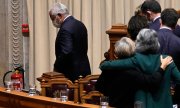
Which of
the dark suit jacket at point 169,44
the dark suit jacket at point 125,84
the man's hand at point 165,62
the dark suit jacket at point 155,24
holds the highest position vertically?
the dark suit jacket at point 155,24

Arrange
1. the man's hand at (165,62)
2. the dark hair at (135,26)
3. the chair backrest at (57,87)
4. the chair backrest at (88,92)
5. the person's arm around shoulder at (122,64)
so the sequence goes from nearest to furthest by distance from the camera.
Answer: the person's arm around shoulder at (122,64) < the man's hand at (165,62) < the dark hair at (135,26) < the chair backrest at (88,92) < the chair backrest at (57,87)

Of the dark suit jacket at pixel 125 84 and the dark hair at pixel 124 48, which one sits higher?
the dark hair at pixel 124 48

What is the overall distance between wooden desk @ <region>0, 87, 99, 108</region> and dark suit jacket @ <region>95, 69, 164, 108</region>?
208 mm

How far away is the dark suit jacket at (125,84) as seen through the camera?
Answer: 3840 millimetres

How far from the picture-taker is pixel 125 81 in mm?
3840

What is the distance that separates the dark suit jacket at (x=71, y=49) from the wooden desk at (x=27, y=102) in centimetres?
80

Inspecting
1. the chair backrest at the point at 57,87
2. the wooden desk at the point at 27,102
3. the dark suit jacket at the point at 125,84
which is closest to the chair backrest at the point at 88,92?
the chair backrest at the point at 57,87

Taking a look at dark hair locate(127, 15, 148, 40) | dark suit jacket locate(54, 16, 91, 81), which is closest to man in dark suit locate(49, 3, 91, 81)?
dark suit jacket locate(54, 16, 91, 81)

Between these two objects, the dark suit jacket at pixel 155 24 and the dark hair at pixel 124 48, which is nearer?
the dark hair at pixel 124 48

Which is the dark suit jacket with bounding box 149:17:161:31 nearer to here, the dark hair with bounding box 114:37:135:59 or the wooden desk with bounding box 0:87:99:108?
the dark hair with bounding box 114:37:135:59

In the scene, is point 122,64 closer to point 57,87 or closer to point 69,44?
point 57,87

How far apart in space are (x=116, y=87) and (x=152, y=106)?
0.30 meters

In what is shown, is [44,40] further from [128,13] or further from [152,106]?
[152,106]

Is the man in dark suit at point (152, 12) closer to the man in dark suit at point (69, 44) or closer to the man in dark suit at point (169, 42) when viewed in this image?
the man in dark suit at point (169, 42)
